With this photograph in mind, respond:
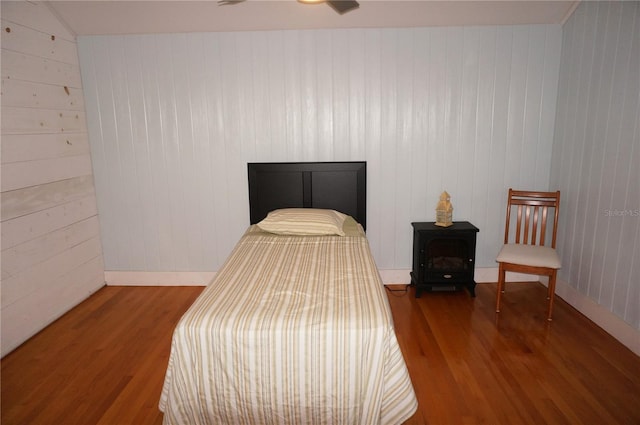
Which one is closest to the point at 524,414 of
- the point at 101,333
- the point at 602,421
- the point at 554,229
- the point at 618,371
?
the point at 602,421

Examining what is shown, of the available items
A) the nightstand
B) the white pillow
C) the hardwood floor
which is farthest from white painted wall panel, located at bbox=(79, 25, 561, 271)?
the hardwood floor

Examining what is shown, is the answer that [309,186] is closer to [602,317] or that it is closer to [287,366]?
[287,366]

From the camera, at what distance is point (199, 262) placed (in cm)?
409

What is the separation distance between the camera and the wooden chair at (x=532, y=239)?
318 centimetres

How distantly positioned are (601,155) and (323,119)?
7.28 ft

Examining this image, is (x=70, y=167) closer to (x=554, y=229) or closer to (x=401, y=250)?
(x=401, y=250)

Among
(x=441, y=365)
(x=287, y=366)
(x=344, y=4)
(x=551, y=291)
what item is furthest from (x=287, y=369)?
(x=551, y=291)

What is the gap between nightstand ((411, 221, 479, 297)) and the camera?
3.61m

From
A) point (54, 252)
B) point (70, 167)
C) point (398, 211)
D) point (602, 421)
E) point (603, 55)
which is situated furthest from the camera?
point (398, 211)

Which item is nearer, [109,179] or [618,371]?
[618,371]

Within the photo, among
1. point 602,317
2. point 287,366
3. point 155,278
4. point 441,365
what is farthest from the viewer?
point 155,278

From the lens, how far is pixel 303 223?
334cm

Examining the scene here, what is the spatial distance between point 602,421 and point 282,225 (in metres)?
2.37

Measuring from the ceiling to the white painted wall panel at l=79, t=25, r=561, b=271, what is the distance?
9 cm
